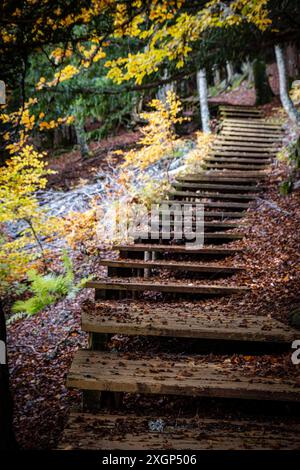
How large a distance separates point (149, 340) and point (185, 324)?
819 millimetres

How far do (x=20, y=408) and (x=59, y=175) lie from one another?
14.1 m

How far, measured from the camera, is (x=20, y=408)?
12.5ft

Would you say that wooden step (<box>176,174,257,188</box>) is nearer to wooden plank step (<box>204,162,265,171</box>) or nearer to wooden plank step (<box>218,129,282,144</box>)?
wooden plank step (<box>204,162,265,171</box>)

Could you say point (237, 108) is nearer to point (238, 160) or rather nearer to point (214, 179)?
point (238, 160)

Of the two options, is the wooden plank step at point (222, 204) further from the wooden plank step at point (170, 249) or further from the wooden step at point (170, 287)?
the wooden step at point (170, 287)

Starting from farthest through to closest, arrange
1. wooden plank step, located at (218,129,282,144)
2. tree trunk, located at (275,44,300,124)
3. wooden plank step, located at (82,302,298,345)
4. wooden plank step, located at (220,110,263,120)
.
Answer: wooden plank step, located at (220,110,263,120) → tree trunk, located at (275,44,300,124) → wooden plank step, located at (218,129,282,144) → wooden plank step, located at (82,302,298,345)

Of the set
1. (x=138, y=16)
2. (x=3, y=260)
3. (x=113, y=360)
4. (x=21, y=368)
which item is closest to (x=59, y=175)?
(x=3, y=260)

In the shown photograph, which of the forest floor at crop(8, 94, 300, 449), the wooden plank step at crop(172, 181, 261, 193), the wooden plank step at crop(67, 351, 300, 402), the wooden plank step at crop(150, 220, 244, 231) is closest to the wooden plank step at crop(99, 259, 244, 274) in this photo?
the forest floor at crop(8, 94, 300, 449)

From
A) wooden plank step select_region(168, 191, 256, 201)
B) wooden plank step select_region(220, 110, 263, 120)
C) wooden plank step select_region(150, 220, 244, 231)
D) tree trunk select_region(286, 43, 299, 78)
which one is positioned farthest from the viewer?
tree trunk select_region(286, 43, 299, 78)

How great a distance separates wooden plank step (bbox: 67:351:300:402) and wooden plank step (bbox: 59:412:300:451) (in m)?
0.18

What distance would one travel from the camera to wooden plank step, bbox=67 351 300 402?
2469mm

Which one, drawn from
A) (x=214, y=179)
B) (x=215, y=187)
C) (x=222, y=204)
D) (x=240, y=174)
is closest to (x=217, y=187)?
(x=215, y=187)

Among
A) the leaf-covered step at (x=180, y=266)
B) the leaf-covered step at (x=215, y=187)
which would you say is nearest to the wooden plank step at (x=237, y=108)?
the leaf-covered step at (x=215, y=187)
